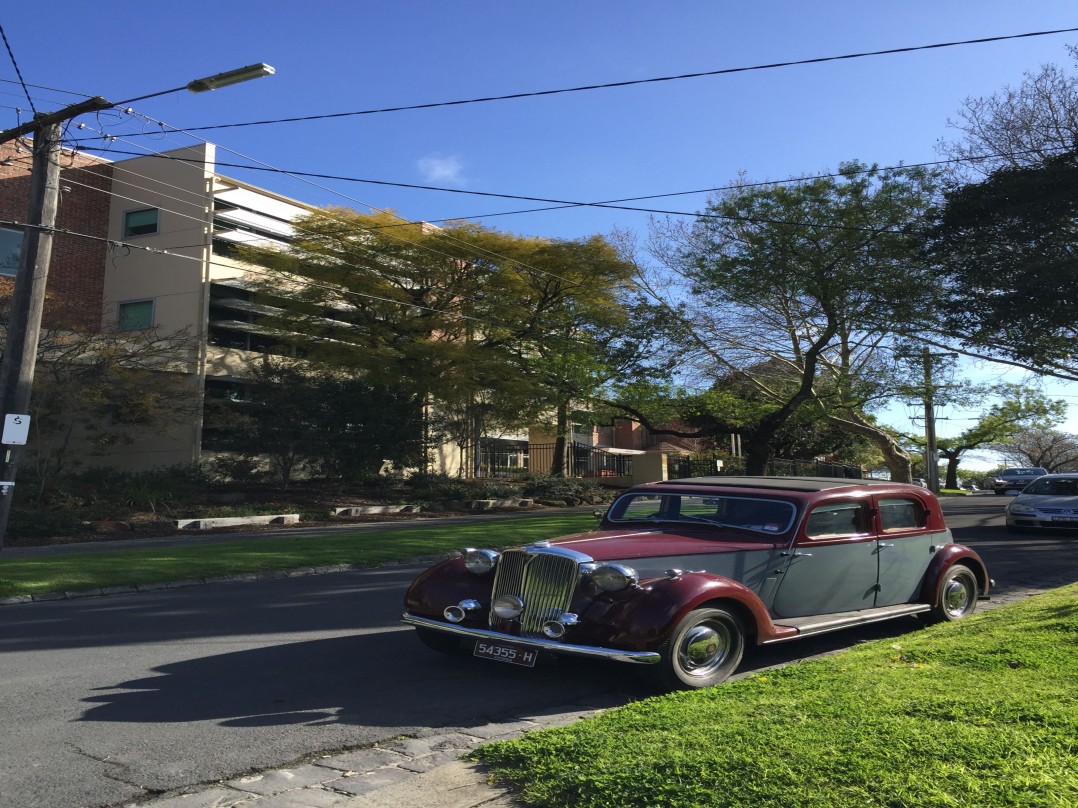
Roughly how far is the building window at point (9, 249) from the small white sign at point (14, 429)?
751 inches

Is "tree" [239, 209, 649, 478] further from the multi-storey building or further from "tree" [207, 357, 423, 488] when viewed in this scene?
the multi-storey building

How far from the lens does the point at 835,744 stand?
4074 mm

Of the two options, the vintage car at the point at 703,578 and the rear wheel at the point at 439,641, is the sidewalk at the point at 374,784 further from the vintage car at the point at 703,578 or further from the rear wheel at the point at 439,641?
the rear wheel at the point at 439,641

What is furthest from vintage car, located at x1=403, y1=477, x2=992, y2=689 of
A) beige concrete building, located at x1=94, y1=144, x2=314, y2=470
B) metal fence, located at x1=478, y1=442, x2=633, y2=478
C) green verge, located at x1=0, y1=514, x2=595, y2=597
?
metal fence, located at x1=478, y1=442, x2=633, y2=478

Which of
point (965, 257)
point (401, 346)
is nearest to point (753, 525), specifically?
point (965, 257)

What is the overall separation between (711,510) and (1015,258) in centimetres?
1584

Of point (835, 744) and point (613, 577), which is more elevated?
point (613, 577)

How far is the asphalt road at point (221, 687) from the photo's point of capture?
4.67 m

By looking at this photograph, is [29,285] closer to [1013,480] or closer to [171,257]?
[171,257]

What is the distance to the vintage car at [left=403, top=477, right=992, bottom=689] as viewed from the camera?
19.3 feet

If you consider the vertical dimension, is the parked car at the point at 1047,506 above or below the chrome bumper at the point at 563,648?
above

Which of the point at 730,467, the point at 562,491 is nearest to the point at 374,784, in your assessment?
the point at 562,491

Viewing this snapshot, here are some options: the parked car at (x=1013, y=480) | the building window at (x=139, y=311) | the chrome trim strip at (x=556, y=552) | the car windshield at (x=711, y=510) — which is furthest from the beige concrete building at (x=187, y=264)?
the parked car at (x=1013, y=480)

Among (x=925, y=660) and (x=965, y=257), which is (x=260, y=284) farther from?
(x=925, y=660)
